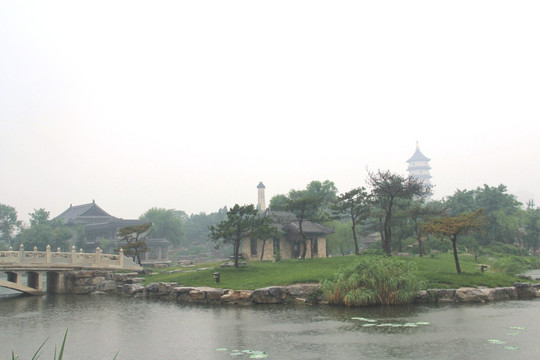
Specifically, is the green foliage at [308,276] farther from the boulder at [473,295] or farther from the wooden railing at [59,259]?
the wooden railing at [59,259]

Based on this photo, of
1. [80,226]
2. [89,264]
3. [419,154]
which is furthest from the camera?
[419,154]

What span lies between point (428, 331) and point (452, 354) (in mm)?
2801

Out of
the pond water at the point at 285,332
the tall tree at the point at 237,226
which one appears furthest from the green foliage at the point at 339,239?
the pond water at the point at 285,332

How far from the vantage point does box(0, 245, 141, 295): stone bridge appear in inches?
1266

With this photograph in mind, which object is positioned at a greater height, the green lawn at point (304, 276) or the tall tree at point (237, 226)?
the tall tree at point (237, 226)

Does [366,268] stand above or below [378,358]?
above

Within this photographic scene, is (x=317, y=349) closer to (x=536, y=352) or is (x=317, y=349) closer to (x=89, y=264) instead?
(x=536, y=352)

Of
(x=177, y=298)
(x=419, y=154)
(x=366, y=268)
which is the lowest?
(x=177, y=298)

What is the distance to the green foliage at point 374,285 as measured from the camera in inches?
834

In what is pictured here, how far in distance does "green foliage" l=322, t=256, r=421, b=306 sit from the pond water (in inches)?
31.8

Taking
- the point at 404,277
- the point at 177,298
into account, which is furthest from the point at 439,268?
the point at 177,298

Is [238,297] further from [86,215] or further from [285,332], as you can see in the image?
[86,215]

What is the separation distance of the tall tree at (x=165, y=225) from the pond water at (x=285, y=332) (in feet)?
171

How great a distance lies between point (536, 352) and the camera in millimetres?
12547
